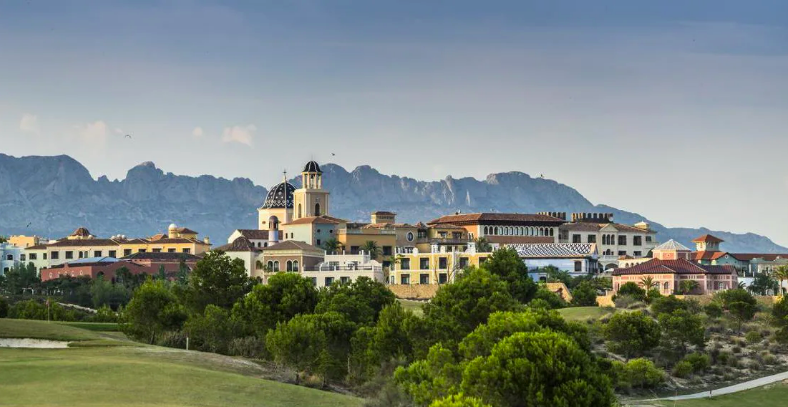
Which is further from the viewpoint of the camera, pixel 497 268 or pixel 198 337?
pixel 497 268

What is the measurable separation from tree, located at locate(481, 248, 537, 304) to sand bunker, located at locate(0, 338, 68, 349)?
44.4 metres

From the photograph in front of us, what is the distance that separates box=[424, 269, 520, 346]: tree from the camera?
8675 centimetres

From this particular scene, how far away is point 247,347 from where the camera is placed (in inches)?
3812

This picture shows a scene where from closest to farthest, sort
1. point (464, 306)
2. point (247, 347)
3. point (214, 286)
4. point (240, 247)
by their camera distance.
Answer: point (464, 306) < point (247, 347) < point (214, 286) < point (240, 247)

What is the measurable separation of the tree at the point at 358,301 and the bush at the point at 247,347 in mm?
5613

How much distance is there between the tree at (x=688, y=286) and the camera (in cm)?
14638

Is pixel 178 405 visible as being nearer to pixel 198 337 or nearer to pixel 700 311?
pixel 198 337

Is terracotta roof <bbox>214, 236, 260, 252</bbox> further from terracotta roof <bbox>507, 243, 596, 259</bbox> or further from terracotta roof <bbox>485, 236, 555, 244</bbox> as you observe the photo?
terracotta roof <bbox>507, 243, 596, 259</bbox>

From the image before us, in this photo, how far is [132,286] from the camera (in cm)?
18025

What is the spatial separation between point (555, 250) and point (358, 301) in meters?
78.6

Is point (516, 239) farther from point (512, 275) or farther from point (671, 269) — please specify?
point (512, 275)

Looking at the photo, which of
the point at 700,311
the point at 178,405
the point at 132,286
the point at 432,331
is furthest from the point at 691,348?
the point at 132,286

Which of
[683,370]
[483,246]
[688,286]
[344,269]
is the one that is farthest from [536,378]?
[483,246]

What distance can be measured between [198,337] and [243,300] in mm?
9519
